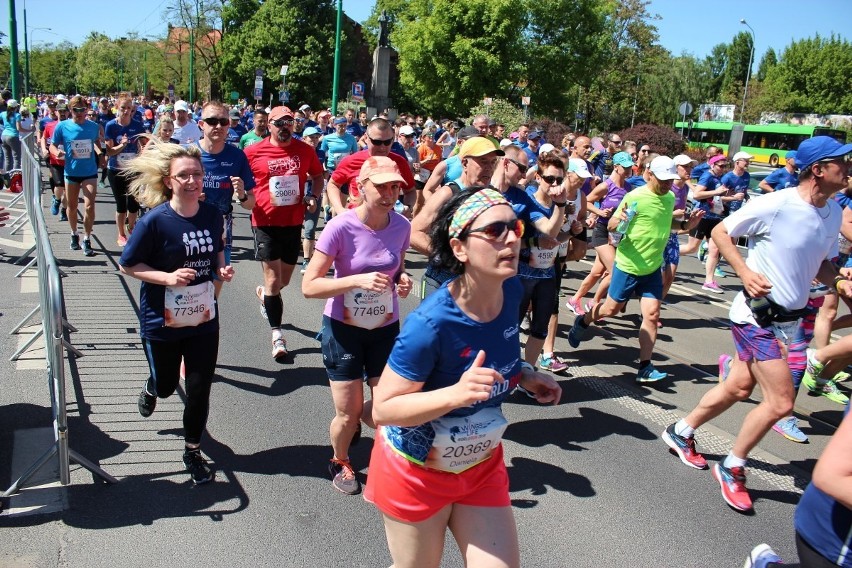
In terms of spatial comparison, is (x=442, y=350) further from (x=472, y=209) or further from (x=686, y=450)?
(x=686, y=450)

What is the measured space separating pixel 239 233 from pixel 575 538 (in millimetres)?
9809

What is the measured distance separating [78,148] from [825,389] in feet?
30.9

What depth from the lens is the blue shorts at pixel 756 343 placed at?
13.5 feet

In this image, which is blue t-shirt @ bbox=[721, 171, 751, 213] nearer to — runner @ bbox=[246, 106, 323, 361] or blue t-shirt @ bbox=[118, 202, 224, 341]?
runner @ bbox=[246, 106, 323, 361]

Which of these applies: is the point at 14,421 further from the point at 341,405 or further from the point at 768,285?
the point at 768,285

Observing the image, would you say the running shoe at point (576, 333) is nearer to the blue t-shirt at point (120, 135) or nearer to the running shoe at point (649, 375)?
the running shoe at point (649, 375)

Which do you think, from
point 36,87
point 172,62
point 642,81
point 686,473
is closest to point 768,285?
point 686,473

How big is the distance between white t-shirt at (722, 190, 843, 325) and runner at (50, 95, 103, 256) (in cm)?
848

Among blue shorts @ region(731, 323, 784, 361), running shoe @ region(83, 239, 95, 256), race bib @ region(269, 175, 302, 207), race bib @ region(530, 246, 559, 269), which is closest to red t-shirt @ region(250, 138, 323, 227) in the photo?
race bib @ region(269, 175, 302, 207)

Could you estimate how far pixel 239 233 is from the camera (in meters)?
12.5

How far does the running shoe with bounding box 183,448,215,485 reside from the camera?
410cm

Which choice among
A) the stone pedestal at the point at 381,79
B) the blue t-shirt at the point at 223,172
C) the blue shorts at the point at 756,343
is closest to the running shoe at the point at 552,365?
the blue shorts at the point at 756,343

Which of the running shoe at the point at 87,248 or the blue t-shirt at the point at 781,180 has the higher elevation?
the blue t-shirt at the point at 781,180

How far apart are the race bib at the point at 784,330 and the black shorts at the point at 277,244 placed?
3.96 meters
